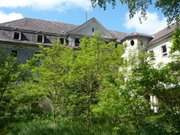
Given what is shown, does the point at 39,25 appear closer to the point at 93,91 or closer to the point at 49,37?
the point at 49,37

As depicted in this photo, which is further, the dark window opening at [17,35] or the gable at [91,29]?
the gable at [91,29]

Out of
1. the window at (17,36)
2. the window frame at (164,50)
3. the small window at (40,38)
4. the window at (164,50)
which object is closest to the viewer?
the window at (164,50)

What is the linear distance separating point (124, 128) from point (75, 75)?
18.8 ft

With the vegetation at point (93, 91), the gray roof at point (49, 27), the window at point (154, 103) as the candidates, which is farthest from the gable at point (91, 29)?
the window at point (154, 103)

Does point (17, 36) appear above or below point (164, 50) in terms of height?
above

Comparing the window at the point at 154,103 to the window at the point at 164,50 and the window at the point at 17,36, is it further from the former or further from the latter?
the window at the point at 17,36

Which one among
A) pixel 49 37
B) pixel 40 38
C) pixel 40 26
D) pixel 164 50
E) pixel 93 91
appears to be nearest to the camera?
pixel 93 91

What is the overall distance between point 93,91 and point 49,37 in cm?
1918

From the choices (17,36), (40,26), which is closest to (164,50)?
(40,26)

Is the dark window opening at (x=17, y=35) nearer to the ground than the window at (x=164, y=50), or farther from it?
farther from it

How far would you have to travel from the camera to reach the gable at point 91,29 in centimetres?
3488

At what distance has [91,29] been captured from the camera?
36.1 metres

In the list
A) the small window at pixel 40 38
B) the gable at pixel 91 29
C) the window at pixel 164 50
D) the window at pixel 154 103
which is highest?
the gable at pixel 91 29

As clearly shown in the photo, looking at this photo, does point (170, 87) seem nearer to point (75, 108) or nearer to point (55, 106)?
point (75, 108)
